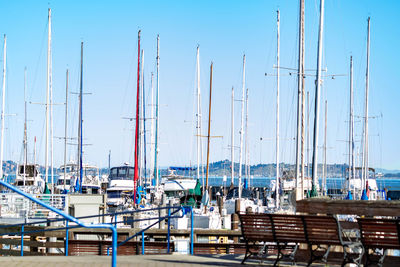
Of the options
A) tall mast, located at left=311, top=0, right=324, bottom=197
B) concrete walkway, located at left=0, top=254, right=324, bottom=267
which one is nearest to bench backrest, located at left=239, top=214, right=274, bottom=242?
concrete walkway, located at left=0, top=254, right=324, bottom=267

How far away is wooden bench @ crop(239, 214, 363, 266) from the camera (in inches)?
493

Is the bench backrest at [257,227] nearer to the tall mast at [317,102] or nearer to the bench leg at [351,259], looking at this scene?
the bench leg at [351,259]

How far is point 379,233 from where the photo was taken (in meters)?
11.9

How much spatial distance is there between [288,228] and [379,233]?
177 cm

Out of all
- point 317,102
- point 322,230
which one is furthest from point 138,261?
point 317,102

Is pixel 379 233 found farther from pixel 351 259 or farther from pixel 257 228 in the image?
pixel 257 228

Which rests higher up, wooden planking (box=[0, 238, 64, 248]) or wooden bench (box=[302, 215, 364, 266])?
wooden bench (box=[302, 215, 364, 266])

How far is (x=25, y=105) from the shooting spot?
6681 centimetres

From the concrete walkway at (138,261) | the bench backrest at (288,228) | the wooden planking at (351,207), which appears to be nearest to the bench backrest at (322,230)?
the bench backrest at (288,228)

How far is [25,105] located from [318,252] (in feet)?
185

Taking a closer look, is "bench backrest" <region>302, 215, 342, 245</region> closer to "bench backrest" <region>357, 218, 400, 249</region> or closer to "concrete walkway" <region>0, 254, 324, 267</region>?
"bench backrest" <region>357, 218, 400, 249</region>

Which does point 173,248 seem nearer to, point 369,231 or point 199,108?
point 369,231

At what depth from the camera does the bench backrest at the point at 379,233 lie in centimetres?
1179

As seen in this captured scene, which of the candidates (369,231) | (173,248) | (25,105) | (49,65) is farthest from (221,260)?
(25,105)
